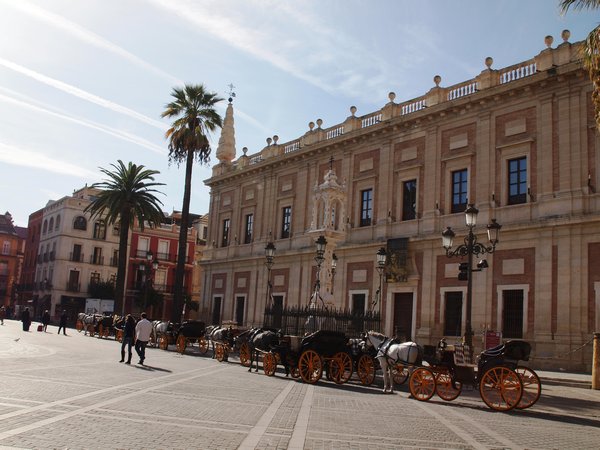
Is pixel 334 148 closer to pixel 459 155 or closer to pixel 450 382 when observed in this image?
pixel 459 155

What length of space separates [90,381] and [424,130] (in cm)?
2058

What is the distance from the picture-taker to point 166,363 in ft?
59.4

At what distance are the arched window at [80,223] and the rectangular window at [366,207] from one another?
39.1 meters

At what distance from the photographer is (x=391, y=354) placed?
12906mm

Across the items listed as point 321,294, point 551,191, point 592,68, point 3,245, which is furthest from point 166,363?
point 3,245

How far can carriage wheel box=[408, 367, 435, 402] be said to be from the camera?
12.0 meters

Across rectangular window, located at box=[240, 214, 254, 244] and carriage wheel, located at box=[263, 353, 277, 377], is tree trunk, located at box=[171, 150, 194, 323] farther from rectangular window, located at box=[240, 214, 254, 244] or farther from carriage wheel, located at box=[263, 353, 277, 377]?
carriage wheel, located at box=[263, 353, 277, 377]

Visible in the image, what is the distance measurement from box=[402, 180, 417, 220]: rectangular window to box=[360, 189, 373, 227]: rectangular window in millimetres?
2142

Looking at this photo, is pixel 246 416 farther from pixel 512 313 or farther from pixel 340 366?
pixel 512 313

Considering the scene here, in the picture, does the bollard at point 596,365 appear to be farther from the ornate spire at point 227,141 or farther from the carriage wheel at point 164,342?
the ornate spire at point 227,141

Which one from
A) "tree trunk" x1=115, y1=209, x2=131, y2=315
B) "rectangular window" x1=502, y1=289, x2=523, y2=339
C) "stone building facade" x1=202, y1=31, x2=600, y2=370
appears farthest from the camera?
"tree trunk" x1=115, y1=209, x2=131, y2=315

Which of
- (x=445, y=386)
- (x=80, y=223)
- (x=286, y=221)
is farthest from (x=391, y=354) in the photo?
(x=80, y=223)

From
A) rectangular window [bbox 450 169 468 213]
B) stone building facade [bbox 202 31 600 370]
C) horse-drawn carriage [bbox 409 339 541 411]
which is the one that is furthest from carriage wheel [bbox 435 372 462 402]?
rectangular window [bbox 450 169 468 213]

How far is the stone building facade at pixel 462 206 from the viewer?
2195 centimetres
